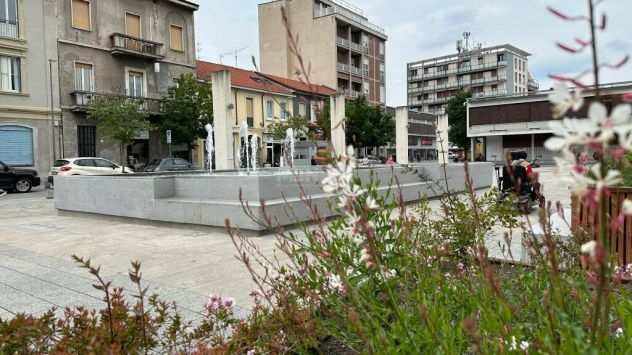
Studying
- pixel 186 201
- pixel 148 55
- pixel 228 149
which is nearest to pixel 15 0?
pixel 148 55

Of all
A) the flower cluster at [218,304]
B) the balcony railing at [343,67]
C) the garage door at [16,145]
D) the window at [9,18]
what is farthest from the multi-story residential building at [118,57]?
the flower cluster at [218,304]

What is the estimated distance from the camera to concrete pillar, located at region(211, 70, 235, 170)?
1341 centimetres

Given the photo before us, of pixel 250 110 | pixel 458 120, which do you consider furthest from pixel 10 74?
pixel 458 120

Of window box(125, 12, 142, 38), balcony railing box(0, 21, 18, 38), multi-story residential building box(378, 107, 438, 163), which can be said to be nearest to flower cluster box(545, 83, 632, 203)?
balcony railing box(0, 21, 18, 38)

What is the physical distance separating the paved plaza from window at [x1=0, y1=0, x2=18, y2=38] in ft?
60.7

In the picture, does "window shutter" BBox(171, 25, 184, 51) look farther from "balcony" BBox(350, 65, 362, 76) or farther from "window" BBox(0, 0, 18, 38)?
"balcony" BBox(350, 65, 362, 76)

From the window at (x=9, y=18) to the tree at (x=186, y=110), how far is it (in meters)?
8.81

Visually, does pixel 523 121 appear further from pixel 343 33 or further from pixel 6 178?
pixel 6 178

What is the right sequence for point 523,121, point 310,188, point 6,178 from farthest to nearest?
point 523,121, point 6,178, point 310,188

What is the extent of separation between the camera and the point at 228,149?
13.5 metres

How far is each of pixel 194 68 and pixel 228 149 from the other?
73.6 feet

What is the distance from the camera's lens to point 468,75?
93.3 metres

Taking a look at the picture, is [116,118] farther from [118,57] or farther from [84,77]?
[118,57]

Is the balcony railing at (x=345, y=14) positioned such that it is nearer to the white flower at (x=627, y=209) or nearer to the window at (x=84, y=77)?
the window at (x=84, y=77)
